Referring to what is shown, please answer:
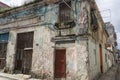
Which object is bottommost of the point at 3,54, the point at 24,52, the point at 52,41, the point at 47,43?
the point at 3,54

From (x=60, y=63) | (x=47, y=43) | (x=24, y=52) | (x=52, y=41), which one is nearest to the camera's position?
(x=60, y=63)

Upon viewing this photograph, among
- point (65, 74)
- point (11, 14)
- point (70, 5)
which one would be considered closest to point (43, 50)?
point (65, 74)

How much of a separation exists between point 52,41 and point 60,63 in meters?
1.61

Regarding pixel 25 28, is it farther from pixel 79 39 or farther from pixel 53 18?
pixel 79 39

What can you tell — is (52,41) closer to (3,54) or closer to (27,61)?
(27,61)

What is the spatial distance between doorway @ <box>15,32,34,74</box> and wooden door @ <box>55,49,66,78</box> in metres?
2.29

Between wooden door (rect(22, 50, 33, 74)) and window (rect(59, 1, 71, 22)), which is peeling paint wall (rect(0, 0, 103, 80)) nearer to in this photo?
window (rect(59, 1, 71, 22))

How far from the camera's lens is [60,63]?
8.30 m

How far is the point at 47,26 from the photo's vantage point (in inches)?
360

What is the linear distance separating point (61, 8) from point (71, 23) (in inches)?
61.6

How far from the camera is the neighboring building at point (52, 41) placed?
777 cm

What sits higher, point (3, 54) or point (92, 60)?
point (3, 54)

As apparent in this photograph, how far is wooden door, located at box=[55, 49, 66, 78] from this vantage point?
26.6 ft

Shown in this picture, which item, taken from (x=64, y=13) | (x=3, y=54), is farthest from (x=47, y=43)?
(x=3, y=54)
